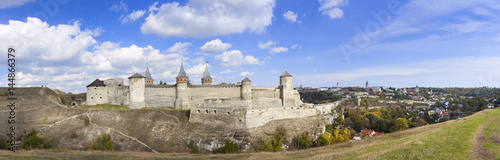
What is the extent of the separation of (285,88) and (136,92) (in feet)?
81.1

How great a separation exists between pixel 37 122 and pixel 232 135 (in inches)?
1067

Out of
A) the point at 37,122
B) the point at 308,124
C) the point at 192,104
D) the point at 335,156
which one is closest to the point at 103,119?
the point at 37,122

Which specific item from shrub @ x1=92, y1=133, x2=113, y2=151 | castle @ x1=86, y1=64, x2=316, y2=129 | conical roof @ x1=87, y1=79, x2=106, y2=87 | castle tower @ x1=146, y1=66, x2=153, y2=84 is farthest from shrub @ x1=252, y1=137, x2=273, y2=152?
conical roof @ x1=87, y1=79, x2=106, y2=87

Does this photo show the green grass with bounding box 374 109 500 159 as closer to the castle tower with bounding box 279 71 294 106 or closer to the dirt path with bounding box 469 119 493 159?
the dirt path with bounding box 469 119 493 159

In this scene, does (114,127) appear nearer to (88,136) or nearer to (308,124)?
(88,136)

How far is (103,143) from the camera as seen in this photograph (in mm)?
34125

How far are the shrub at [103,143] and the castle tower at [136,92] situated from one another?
879 cm

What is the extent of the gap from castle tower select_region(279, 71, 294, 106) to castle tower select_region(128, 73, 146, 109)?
920 inches

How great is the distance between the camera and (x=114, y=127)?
36.9 metres

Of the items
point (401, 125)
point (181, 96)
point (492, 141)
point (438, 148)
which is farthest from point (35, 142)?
point (401, 125)

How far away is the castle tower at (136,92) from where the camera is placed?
1711 inches

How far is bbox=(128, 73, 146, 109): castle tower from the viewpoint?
43.5 meters

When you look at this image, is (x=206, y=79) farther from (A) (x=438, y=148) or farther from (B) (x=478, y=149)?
(B) (x=478, y=149)

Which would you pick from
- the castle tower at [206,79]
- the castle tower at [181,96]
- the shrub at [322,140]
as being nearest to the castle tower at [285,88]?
the shrub at [322,140]
